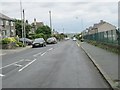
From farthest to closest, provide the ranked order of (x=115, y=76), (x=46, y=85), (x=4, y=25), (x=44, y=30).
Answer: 1. (x=44, y=30)
2. (x=4, y=25)
3. (x=115, y=76)
4. (x=46, y=85)

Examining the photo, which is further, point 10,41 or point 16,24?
point 16,24

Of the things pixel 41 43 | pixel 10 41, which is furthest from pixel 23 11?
pixel 10 41

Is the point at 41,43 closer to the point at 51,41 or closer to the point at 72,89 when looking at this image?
the point at 51,41

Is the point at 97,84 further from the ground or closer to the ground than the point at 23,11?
closer to the ground

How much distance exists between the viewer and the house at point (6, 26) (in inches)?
3213

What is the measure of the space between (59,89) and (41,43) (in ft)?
141

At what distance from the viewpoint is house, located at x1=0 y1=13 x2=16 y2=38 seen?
268ft

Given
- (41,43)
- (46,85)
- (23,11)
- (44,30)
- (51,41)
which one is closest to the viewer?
(46,85)

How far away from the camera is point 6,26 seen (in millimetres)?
85438

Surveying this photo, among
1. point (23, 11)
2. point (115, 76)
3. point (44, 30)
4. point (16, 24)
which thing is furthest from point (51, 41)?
point (115, 76)

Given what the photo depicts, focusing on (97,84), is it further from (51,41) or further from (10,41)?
(51,41)

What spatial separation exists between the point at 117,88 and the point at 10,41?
127 feet

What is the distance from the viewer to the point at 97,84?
11680mm

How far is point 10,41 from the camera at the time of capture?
4756 centimetres
